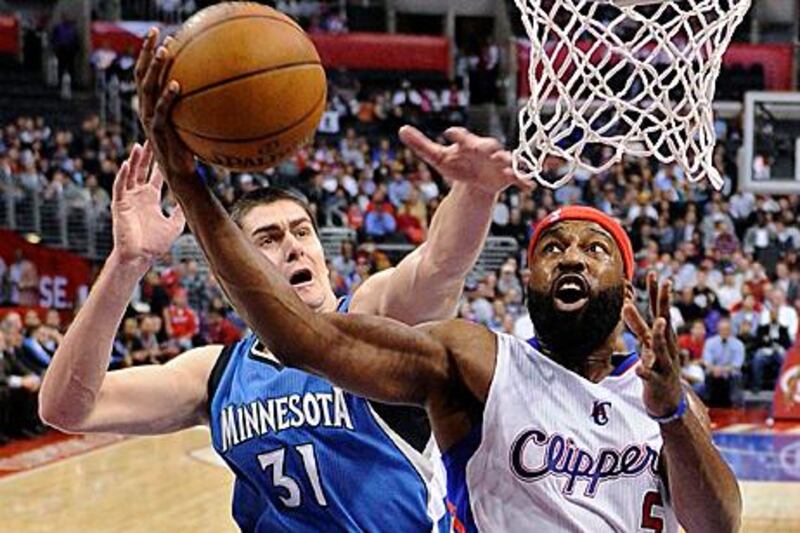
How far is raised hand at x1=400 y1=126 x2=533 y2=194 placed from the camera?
9.21 feet

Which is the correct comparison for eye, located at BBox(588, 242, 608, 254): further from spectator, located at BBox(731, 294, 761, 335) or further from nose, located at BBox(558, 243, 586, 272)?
spectator, located at BBox(731, 294, 761, 335)

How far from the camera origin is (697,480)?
2.54 meters

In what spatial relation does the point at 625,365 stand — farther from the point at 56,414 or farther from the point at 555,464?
the point at 56,414

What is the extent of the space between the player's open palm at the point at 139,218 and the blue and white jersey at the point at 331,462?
0.45m

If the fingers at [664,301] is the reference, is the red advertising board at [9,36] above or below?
below

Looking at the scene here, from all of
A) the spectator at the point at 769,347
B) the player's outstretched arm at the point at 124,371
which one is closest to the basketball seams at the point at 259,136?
the player's outstretched arm at the point at 124,371

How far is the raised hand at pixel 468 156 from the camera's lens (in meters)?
2.81

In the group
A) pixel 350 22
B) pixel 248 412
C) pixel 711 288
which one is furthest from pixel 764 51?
pixel 248 412

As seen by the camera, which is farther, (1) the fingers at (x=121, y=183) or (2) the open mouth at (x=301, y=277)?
(2) the open mouth at (x=301, y=277)

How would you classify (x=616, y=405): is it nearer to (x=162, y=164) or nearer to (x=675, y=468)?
(x=675, y=468)

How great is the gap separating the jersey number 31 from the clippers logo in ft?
2.36

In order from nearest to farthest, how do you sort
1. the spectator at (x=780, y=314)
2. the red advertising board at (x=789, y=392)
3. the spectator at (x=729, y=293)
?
the red advertising board at (x=789, y=392) → the spectator at (x=780, y=314) → the spectator at (x=729, y=293)

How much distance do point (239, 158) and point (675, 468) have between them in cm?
99

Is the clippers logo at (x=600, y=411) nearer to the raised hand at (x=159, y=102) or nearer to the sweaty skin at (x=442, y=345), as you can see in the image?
the sweaty skin at (x=442, y=345)
